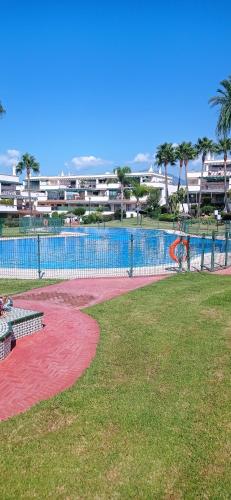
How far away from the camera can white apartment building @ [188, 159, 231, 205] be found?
2784 inches

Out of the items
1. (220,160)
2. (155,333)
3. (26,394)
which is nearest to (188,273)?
(155,333)

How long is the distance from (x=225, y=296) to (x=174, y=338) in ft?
12.7

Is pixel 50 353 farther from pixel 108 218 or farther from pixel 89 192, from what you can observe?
pixel 89 192

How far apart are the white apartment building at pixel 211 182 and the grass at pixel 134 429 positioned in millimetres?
65009

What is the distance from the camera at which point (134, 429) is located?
16.3 feet

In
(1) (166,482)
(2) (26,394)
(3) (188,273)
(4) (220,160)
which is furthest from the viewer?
(4) (220,160)

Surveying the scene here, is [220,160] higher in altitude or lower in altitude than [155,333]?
higher

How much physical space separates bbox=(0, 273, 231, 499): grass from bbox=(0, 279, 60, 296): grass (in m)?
6.10

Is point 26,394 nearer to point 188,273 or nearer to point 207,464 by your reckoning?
point 207,464

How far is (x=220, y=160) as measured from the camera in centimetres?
7856

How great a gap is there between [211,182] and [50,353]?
226ft

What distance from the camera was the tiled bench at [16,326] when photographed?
24.5 ft

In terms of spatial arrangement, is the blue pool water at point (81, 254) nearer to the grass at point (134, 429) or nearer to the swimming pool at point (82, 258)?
the swimming pool at point (82, 258)

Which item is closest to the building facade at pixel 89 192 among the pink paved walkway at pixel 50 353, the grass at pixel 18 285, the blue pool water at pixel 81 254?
the blue pool water at pixel 81 254
